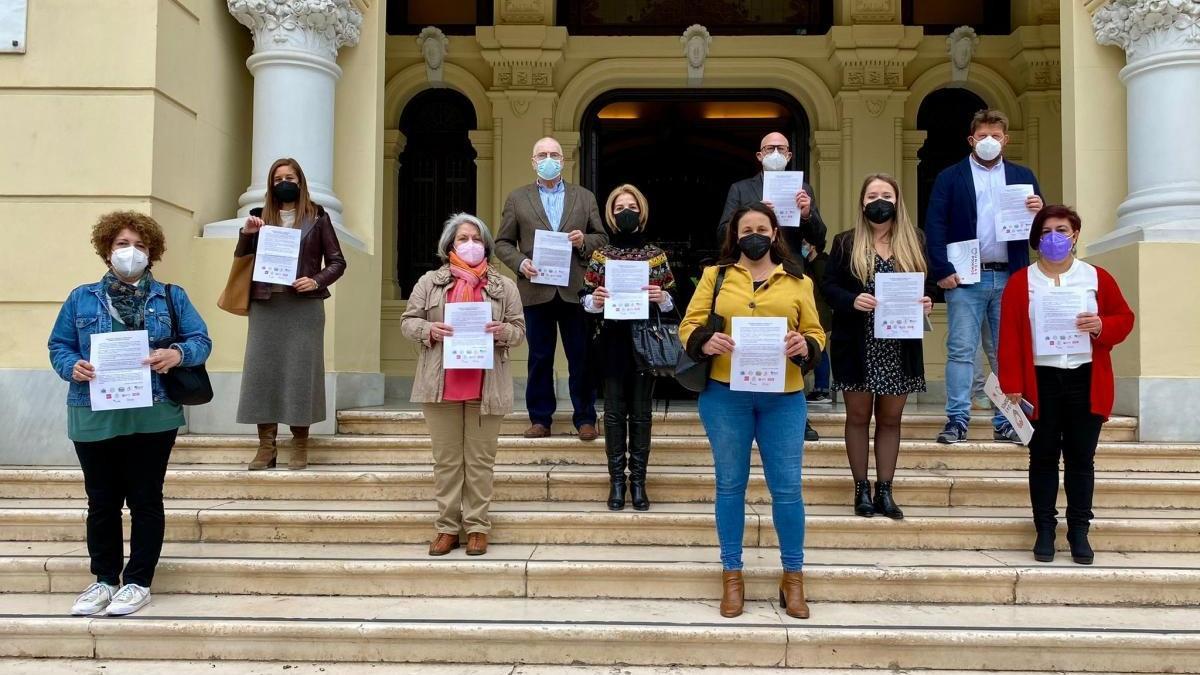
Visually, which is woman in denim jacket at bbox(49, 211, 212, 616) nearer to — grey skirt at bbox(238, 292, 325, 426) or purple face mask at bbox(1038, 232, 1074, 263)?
grey skirt at bbox(238, 292, 325, 426)

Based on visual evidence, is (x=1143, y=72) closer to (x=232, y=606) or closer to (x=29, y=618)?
(x=232, y=606)

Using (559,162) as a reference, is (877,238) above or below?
below

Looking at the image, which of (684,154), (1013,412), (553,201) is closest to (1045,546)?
(1013,412)

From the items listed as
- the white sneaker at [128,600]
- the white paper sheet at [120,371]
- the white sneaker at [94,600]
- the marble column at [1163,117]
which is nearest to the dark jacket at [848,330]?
the marble column at [1163,117]

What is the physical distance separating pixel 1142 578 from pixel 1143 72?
13.7 feet

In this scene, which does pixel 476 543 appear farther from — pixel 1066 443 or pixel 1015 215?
pixel 1015 215

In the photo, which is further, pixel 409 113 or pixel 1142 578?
pixel 409 113

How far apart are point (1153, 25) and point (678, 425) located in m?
4.63

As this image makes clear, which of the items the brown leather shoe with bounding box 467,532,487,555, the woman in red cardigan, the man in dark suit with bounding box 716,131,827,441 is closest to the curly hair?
the brown leather shoe with bounding box 467,532,487,555

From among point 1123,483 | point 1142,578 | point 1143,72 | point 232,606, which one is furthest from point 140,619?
point 1143,72

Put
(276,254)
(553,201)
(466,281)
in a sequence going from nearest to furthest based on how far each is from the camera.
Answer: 1. (466,281)
2. (276,254)
3. (553,201)

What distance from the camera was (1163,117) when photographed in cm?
664

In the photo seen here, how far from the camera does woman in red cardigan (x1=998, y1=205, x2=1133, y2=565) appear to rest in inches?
182

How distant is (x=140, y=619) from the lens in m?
4.20
